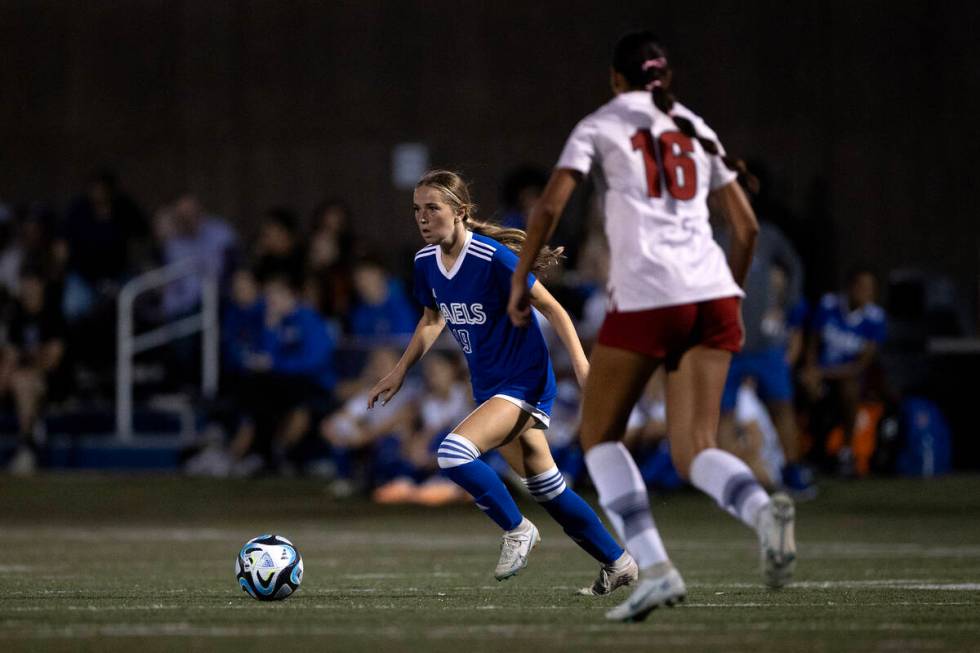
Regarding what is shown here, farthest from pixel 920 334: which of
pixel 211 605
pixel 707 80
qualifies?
pixel 211 605

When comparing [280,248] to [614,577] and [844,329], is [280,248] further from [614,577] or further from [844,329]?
[614,577]

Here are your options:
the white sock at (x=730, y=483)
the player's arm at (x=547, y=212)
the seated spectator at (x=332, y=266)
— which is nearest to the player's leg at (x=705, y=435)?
the white sock at (x=730, y=483)

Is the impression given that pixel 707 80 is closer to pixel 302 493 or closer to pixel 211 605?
pixel 302 493

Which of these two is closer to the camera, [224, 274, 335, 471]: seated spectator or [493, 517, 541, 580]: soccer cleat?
[493, 517, 541, 580]: soccer cleat

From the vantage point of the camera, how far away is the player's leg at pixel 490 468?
8219 mm

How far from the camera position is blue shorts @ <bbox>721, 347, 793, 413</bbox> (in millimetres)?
14836

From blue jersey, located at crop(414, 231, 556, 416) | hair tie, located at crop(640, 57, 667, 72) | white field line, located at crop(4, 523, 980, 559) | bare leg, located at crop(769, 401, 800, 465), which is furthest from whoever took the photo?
bare leg, located at crop(769, 401, 800, 465)

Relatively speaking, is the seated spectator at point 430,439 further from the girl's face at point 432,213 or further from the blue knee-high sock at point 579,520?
the blue knee-high sock at point 579,520

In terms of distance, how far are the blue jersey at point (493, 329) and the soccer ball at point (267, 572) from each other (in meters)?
1.33

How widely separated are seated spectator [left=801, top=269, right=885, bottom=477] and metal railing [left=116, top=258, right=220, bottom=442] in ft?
21.3

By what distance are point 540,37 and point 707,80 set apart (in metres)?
2.42

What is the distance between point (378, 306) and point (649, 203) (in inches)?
432

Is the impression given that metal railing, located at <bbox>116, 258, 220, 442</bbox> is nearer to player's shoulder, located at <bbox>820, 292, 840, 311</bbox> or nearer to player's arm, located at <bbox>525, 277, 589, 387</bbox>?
player's shoulder, located at <bbox>820, 292, 840, 311</bbox>

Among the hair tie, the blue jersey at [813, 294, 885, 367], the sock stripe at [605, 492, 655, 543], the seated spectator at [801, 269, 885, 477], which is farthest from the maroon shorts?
the blue jersey at [813, 294, 885, 367]
